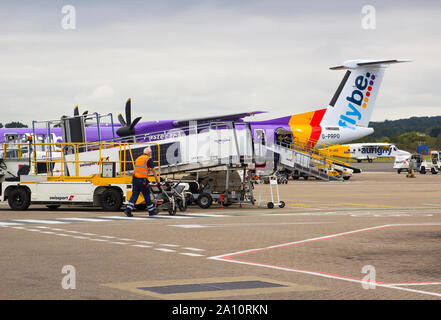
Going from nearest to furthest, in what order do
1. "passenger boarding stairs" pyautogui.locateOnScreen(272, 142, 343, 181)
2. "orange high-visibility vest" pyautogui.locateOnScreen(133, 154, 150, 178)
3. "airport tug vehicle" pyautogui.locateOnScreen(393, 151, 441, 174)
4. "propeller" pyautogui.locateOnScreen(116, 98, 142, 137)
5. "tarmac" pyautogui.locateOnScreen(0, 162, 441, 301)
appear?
1. "tarmac" pyautogui.locateOnScreen(0, 162, 441, 301)
2. "orange high-visibility vest" pyautogui.locateOnScreen(133, 154, 150, 178)
3. "propeller" pyautogui.locateOnScreen(116, 98, 142, 137)
4. "passenger boarding stairs" pyautogui.locateOnScreen(272, 142, 343, 181)
5. "airport tug vehicle" pyautogui.locateOnScreen(393, 151, 441, 174)

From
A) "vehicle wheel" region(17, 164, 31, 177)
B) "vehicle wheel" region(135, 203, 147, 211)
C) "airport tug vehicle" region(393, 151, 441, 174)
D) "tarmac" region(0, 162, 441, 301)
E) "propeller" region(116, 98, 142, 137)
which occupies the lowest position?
"tarmac" region(0, 162, 441, 301)

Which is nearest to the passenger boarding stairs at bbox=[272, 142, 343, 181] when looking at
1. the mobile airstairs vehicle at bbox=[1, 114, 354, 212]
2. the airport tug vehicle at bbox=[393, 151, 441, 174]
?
the airport tug vehicle at bbox=[393, 151, 441, 174]

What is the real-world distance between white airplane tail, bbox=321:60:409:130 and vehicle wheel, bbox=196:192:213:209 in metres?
31.7

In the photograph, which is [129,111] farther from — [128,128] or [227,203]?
[227,203]

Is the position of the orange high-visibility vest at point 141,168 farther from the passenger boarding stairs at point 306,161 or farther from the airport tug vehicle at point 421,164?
the airport tug vehicle at point 421,164

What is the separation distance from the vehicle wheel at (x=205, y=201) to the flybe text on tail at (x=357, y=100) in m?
31.7

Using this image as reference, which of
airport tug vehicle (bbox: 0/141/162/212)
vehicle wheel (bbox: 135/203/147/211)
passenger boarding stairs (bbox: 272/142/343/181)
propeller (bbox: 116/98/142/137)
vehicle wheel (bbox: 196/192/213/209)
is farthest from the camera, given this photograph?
passenger boarding stairs (bbox: 272/142/343/181)

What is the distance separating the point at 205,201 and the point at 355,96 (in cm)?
3231

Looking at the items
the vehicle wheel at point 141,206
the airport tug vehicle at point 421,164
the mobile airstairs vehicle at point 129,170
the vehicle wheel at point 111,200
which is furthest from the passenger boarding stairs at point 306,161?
the vehicle wheel at point 111,200

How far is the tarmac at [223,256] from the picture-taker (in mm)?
9719

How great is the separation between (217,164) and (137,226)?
8182mm

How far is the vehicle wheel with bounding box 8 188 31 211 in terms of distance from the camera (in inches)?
1013

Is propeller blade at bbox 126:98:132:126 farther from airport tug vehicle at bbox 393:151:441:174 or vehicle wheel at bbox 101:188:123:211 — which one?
airport tug vehicle at bbox 393:151:441:174

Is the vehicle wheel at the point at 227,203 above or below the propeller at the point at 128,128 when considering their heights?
below
